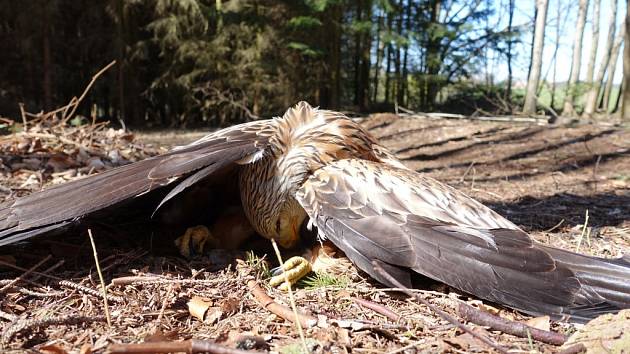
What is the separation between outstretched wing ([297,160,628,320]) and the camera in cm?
192

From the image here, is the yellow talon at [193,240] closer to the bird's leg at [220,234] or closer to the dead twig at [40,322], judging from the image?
the bird's leg at [220,234]

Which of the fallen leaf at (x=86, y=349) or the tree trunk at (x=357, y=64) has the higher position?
the tree trunk at (x=357, y=64)

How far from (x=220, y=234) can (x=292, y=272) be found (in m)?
0.75

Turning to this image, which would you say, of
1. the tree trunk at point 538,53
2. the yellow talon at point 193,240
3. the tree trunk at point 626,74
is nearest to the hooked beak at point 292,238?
the yellow talon at point 193,240

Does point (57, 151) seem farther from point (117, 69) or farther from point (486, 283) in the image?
point (117, 69)

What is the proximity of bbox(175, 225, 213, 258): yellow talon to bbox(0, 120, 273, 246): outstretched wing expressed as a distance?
0.56 metres

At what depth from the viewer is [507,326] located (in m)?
1.81

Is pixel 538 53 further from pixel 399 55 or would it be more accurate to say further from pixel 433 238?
pixel 433 238

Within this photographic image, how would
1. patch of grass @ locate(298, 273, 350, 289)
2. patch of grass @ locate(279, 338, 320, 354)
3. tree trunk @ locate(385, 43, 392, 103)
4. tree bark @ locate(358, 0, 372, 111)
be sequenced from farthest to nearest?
tree trunk @ locate(385, 43, 392, 103) → tree bark @ locate(358, 0, 372, 111) → patch of grass @ locate(298, 273, 350, 289) → patch of grass @ locate(279, 338, 320, 354)

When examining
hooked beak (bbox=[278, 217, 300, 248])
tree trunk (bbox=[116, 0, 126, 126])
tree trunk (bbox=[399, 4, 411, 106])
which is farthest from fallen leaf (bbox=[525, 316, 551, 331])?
tree trunk (bbox=[399, 4, 411, 106])

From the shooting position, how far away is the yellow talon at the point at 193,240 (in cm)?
271

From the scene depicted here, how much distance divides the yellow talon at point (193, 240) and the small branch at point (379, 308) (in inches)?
41.7

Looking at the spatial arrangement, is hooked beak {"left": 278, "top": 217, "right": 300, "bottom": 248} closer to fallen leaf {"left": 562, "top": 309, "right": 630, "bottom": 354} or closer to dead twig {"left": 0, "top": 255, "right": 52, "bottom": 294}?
dead twig {"left": 0, "top": 255, "right": 52, "bottom": 294}

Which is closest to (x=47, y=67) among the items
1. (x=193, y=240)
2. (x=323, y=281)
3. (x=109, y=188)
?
(x=193, y=240)
